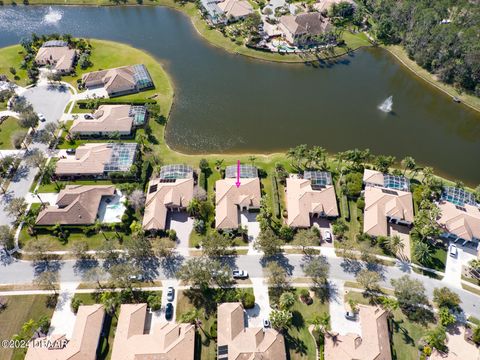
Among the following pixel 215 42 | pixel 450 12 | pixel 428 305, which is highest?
pixel 450 12

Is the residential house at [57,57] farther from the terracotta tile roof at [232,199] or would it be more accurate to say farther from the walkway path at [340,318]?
the walkway path at [340,318]

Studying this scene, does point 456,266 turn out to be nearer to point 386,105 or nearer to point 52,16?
point 386,105

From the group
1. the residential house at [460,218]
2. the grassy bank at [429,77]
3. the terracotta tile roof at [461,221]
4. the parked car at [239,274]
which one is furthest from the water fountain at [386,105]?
the parked car at [239,274]

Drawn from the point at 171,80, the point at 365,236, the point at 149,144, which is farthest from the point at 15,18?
the point at 365,236

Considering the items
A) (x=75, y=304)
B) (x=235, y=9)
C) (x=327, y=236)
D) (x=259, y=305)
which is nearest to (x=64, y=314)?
(x=75, y=304)

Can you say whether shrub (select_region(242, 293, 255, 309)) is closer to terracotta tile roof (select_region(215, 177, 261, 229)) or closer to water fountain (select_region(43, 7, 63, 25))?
terracotta tile roof (select_region(215, 177, 261, 229))

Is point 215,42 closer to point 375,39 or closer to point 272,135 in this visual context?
point 272,135
